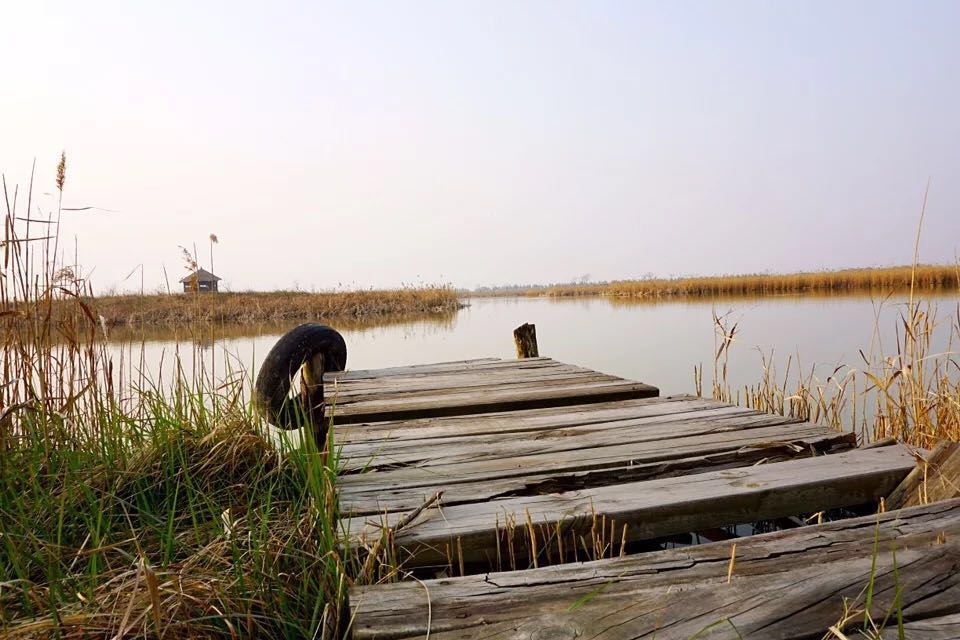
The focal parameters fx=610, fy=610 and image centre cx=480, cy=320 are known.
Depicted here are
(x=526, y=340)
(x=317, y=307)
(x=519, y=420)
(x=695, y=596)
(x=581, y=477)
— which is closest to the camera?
(x=695, y=596)

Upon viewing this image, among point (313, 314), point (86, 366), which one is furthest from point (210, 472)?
point (313, 314)

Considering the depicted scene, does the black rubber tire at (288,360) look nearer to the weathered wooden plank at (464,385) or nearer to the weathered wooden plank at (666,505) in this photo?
the weathered wooden plank at (464,385)

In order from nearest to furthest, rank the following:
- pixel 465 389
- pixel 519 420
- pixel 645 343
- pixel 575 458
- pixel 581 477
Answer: pixel 581 477, pixel 575 458, pixel 519 420, pixel 465 389, pixel 645 343

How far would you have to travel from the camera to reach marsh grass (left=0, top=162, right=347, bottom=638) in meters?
1.40

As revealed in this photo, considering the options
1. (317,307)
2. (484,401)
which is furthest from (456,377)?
(317,307)

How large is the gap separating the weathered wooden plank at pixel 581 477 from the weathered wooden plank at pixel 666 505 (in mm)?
73

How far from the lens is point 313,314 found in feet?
67.9

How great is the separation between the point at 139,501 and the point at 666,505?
196cm

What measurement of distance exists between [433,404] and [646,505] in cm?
177

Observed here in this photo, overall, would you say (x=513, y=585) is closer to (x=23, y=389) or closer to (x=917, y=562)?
(x=917, y=562)

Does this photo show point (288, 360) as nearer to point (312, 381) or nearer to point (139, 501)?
point (312, 381)

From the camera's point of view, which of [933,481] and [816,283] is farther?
[816,283]

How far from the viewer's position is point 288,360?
14.4 ft

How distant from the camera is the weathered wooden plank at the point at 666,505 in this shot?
1496 millimetres
